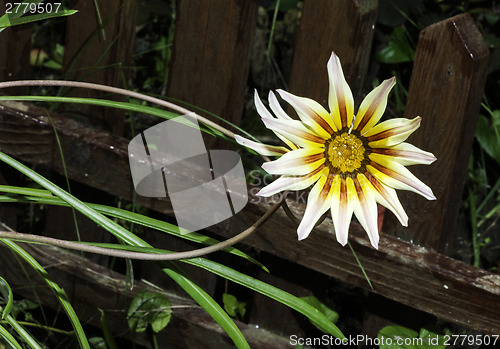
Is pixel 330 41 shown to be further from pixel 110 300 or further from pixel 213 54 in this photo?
pixel 110 300

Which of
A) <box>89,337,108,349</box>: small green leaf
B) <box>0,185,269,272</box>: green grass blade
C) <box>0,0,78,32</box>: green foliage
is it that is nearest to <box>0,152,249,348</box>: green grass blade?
<box>0,185,269,272</box>: green grass blade

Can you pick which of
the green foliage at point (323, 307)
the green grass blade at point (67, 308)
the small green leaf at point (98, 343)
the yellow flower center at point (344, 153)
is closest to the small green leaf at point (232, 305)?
the green foliage at point (323, 307)

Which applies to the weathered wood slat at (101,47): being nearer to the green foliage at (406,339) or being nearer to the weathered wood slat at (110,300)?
the weathered wood slat at (110,300)

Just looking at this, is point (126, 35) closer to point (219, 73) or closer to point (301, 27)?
point (219, 73)

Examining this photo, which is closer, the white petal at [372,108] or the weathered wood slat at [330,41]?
the white petal at [372,108]

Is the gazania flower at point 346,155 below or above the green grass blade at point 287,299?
above

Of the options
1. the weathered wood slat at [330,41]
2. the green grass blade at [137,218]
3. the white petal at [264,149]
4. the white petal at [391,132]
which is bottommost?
the green grass blade at [137,218]

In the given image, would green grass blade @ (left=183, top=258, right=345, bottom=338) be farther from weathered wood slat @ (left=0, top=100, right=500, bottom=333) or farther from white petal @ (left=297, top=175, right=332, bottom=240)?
weathered wood slat @ (left=0, top=100, right=500, bottom=333)
